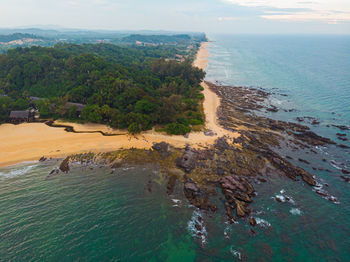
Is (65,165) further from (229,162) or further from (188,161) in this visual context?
(229,162)

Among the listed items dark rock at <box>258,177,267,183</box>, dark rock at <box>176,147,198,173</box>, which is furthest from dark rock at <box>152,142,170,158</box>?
dark rock at <box>258,177,267,183</box>

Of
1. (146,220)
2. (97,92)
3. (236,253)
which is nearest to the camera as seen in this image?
(236,253)

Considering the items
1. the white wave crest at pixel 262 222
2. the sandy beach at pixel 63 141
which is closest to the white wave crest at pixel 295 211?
the white wave crest at pixel 262 222

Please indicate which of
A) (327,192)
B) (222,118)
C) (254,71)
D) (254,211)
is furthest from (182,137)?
(254,71)

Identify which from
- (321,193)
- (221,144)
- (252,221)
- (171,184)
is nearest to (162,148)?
(171,184)

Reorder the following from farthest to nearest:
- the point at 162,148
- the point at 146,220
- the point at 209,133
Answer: the point at 209,133, the point at 162,148, the point at 146,220

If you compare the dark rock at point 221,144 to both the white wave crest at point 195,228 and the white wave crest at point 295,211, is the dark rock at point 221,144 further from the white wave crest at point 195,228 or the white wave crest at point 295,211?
the white wave crest at point 195,228
